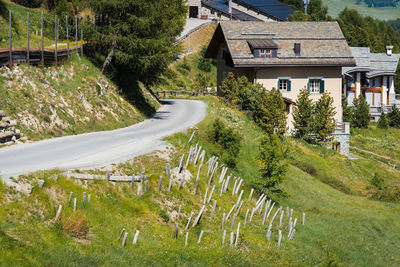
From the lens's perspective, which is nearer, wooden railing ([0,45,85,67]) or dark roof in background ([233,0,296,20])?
wooden railing ([0,45,85,67])

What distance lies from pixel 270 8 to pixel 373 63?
3326 cm

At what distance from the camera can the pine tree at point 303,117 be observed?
55.5 m

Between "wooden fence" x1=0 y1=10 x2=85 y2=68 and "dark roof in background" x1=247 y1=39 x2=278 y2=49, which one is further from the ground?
"dark roof in background" x1=247 y1=39 x2=278 y2=49

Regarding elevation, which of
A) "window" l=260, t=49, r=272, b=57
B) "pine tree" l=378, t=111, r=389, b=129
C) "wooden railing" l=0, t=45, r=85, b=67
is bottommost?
"pine tree" l=378, t=111, r=389, b=129

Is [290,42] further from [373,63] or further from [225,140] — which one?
[373,63]

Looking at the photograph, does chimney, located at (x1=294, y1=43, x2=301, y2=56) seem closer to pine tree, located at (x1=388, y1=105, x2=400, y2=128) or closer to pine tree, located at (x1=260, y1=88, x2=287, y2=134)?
pine tree, located at (x1=260, y1=88, x2=287, y2=134)

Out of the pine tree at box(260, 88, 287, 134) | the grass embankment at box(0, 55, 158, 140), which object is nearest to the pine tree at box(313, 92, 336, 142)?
the pine tree at box(260, 88, 287, 134)

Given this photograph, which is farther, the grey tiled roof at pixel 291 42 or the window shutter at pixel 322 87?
the window shutter at pixel 322 87

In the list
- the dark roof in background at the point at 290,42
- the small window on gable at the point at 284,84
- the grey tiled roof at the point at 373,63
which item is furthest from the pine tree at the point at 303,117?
the grey tiled roof at the point at 373,63

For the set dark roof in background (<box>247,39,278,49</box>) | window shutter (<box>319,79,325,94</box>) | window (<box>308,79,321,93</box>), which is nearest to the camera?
dark roof in background (<box>247,39,278,49</box>)

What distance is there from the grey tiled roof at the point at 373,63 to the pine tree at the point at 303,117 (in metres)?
29.3

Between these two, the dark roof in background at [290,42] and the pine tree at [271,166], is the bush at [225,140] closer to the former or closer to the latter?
the pine tree at [271,166]

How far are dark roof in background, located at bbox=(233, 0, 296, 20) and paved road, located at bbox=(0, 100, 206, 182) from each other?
262 ft

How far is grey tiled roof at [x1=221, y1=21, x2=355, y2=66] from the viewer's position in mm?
58594
